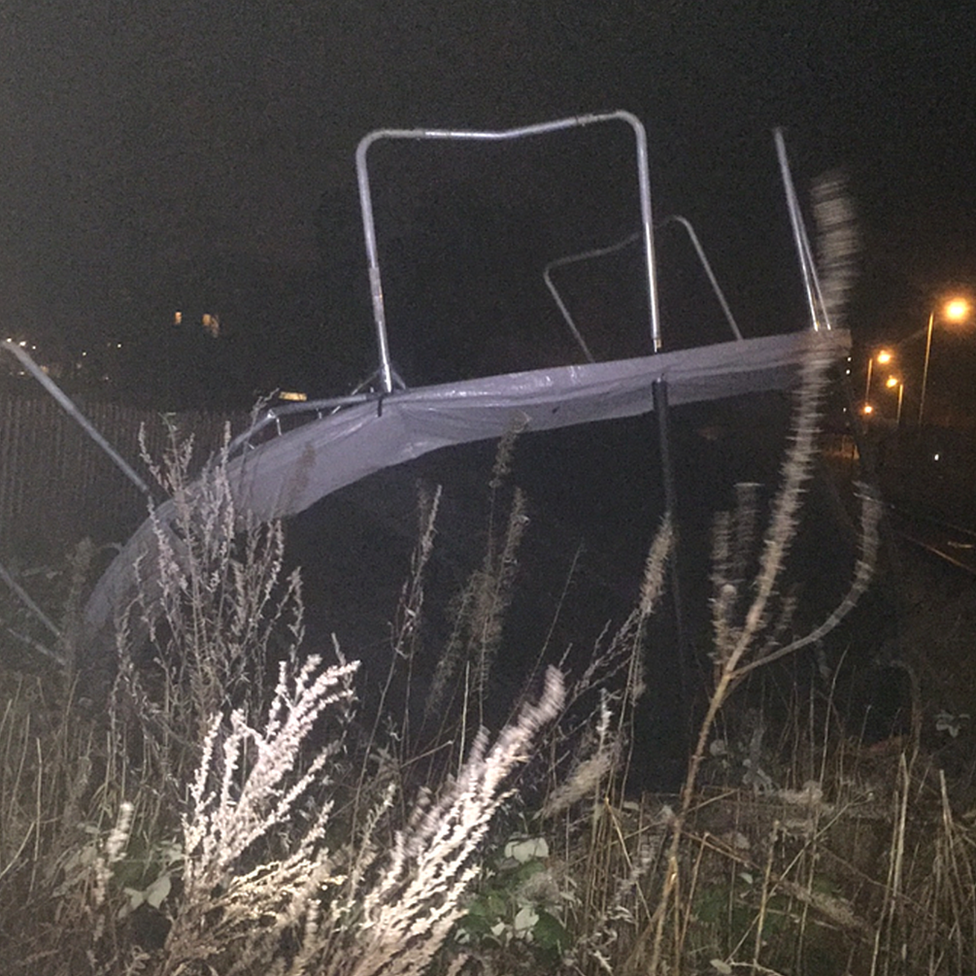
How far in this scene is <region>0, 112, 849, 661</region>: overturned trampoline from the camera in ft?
12.9

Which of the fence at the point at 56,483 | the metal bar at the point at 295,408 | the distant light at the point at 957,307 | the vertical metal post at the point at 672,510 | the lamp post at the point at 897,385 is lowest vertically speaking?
the lamp post at the point at 897,385

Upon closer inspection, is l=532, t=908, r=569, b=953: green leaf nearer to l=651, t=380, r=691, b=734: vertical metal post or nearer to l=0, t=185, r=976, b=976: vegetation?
l=0, t=185, r=976, b=976: vegetation

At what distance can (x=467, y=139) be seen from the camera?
4.16 metres

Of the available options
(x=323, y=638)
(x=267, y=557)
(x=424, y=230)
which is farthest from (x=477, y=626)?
(x=424, y=230)

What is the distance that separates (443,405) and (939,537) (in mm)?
15869

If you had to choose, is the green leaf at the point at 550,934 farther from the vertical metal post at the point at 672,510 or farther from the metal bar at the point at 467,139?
the metal bar at the point at 467,139

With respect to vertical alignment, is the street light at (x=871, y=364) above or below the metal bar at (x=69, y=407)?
below

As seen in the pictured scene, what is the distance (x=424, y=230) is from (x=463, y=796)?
24.2 meters

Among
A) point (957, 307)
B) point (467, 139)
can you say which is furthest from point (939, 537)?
point (467, 139)

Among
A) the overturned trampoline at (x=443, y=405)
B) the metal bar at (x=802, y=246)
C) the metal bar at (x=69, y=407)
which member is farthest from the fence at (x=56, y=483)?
the metal bar at (x=802, y=246)

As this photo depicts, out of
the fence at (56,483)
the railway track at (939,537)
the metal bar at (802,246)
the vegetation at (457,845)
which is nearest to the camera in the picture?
the vegetation at (457,845)

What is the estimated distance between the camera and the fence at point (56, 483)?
448 inches

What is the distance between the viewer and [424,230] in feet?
84.0

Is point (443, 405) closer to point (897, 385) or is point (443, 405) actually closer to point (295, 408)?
point (295, 408)
